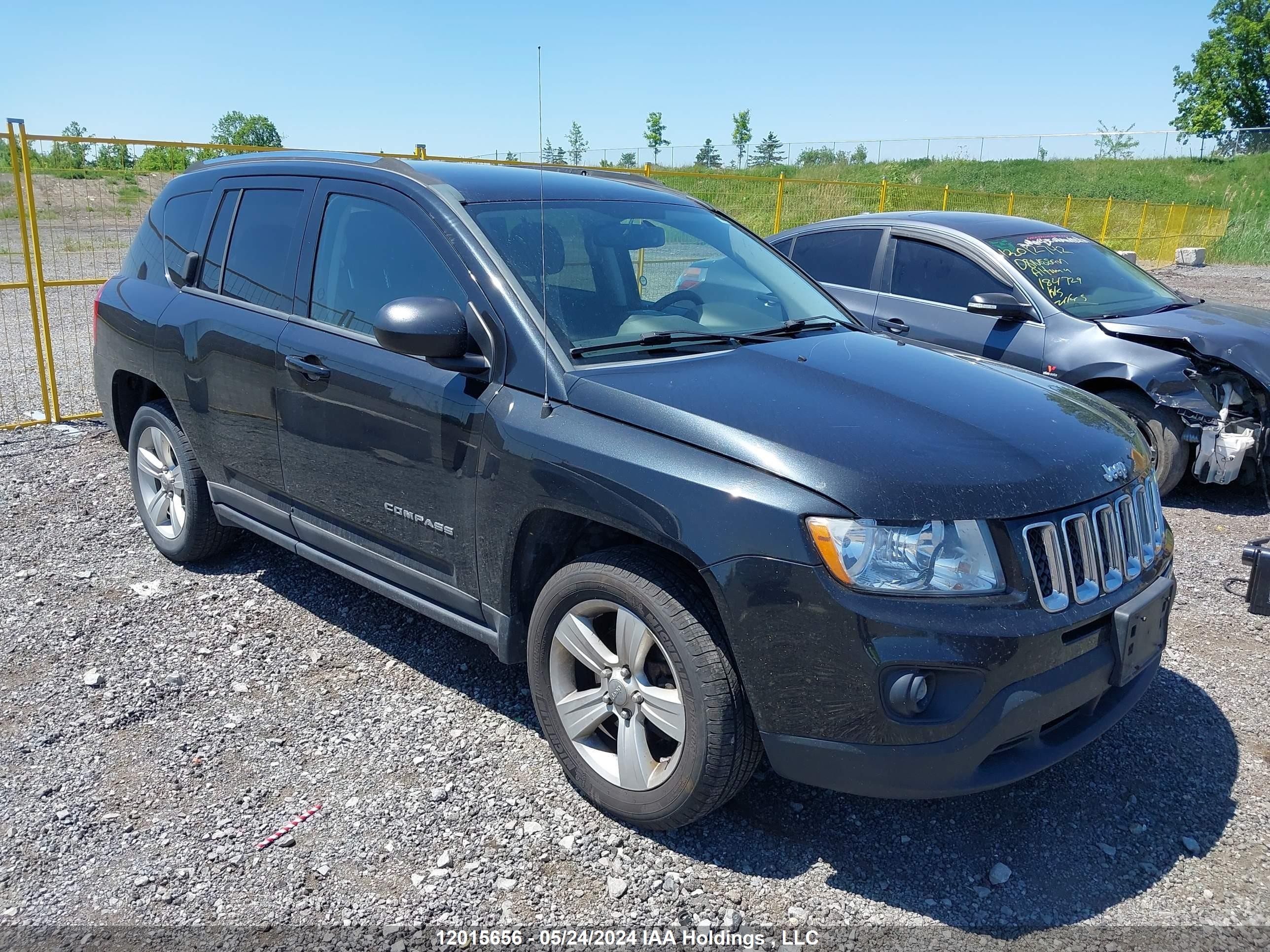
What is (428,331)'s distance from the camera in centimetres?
305

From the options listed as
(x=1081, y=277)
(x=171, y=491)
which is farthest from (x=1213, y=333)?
(x=171, y=491)

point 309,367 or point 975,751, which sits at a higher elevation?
point 309,367

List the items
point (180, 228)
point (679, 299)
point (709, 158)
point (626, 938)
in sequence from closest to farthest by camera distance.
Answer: point (626, 938), point (679, 299), point (180, 228), point (709, 158)

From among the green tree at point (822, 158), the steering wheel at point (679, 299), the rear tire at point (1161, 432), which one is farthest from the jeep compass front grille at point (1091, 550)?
the green tree at point (822, 158)

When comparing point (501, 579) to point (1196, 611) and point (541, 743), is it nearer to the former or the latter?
point (541, 743)

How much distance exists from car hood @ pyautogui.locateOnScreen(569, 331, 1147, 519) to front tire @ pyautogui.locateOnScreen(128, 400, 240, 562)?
2.56 meters

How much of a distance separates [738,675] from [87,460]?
6.01 meters

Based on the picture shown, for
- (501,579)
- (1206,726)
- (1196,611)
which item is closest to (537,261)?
(501,579)

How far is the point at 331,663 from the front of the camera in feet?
13.3

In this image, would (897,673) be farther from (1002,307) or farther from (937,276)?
(937,276)

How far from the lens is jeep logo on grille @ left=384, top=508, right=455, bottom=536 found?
10.9ft

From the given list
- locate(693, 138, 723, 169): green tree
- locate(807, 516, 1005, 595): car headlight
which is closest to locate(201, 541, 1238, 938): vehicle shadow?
locate(807, 516, 1005, 595): car headlight

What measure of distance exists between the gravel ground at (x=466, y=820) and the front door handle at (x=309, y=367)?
1.23 m

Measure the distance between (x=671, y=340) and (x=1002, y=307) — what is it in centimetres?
369
